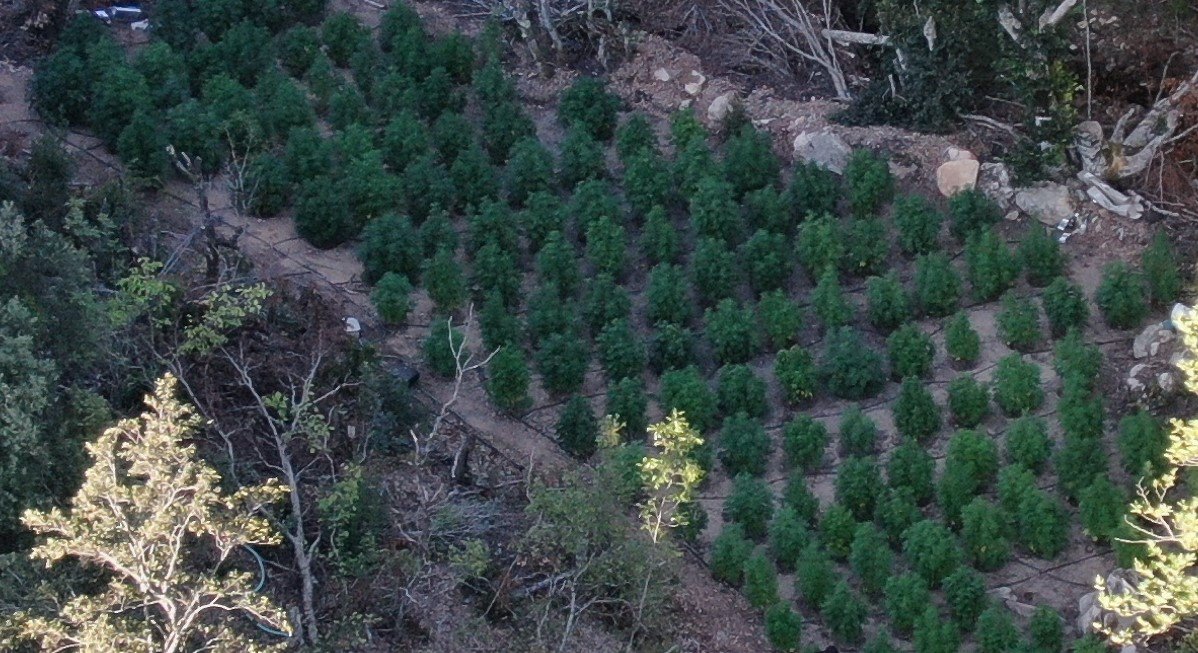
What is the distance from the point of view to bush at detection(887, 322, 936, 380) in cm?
1340

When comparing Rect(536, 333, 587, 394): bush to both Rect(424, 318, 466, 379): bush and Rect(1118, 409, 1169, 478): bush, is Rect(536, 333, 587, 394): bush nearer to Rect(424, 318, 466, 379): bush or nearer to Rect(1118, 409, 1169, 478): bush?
Rect(424, 318, 466, 379): bush

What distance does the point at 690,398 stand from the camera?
1303cm

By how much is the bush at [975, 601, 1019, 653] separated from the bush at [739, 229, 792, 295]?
12.6 feet

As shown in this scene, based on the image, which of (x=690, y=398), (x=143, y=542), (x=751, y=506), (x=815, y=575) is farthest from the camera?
(x=690, y=398)

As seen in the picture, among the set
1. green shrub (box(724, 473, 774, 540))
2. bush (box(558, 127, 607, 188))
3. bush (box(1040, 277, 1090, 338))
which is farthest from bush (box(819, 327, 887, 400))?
bush (box(558, 127, 607, 188))

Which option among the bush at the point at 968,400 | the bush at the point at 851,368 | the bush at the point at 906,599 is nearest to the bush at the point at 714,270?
the bush at the point at 851,368

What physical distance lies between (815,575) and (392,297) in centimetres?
422

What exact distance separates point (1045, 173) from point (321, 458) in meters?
6.57

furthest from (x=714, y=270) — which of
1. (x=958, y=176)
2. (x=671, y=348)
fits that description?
(x=958, y=176)

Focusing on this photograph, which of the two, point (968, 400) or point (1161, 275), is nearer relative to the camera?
point (968, 400)

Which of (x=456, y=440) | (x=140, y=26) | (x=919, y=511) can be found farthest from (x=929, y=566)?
(x=140, y=26)

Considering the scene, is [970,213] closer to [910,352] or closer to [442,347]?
[910,352]

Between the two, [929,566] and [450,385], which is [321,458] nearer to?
[450,385]

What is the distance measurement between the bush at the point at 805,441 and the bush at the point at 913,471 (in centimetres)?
54
